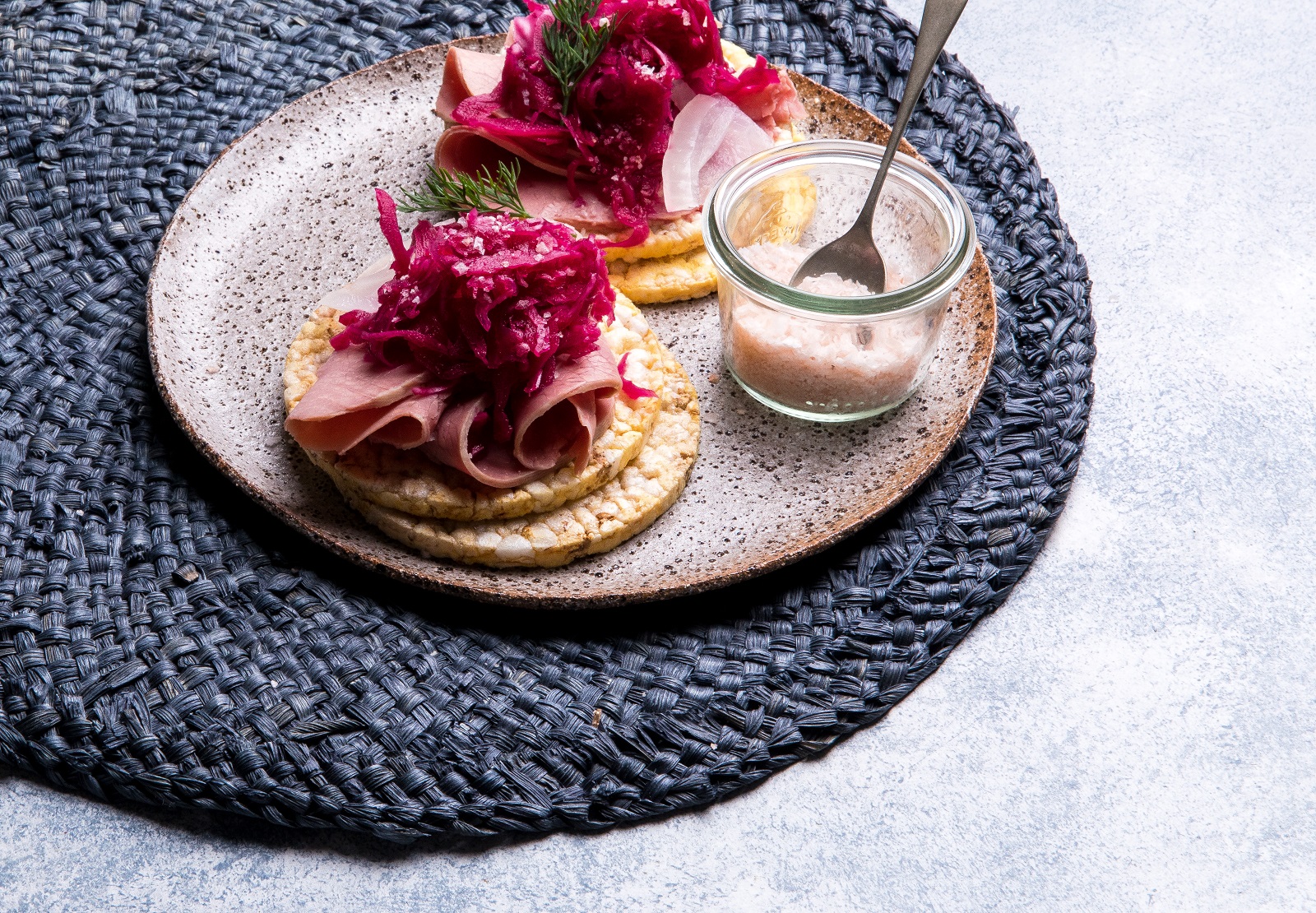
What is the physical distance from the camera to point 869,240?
411 centimetres

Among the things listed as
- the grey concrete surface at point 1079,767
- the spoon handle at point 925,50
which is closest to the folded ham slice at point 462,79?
the spoon handle at point 925,50

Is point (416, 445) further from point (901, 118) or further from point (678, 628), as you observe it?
point (901, 118)

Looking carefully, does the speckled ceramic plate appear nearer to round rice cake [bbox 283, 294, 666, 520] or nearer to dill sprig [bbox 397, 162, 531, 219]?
round rice cake [bbox 283, 294, 666, 520]

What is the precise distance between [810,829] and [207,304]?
2.49 metres

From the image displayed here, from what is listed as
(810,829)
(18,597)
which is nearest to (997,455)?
(810,829)

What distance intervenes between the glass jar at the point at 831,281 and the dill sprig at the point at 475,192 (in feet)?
2.12

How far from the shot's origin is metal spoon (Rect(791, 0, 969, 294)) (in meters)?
4.00

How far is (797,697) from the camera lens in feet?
11.5

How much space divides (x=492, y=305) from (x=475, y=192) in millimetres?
844

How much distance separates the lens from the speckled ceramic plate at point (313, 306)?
366cm

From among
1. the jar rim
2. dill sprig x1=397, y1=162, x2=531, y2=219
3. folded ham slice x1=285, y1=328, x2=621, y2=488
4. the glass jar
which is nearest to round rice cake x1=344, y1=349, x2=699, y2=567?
folded ham slice x1=285, y1=328, x2=621, y2=488

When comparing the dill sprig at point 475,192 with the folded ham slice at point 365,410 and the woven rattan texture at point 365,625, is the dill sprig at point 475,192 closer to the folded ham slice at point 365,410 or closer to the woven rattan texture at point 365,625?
the folded ham slice at point 365,410

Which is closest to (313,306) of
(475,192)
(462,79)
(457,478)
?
(475,192)

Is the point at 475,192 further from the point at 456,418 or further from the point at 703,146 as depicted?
the point at 456,418
